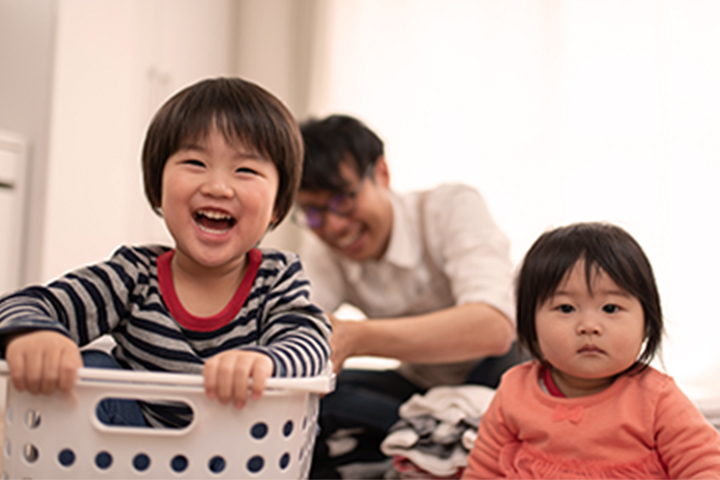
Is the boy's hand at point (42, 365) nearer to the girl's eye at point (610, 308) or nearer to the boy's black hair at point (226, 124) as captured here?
the boy's black hair at point (226, 124)

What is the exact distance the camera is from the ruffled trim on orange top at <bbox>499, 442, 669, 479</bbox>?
747mm

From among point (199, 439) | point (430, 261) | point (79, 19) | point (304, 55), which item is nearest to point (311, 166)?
point (430, 261)

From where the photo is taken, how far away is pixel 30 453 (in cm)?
65

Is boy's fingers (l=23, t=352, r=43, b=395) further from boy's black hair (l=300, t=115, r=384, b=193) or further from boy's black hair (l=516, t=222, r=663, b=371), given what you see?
boy's black hair (l=300, t=115, r=384, b=193)

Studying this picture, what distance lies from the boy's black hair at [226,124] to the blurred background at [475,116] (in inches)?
50.2

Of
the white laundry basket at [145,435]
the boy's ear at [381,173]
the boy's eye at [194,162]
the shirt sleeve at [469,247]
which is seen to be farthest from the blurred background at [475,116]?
the white laundry basket at [145,435]

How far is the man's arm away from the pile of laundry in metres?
0.08

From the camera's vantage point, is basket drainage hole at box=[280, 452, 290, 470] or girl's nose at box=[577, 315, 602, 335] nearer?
basket drainage hole at box=[280, 452, 290, 470]

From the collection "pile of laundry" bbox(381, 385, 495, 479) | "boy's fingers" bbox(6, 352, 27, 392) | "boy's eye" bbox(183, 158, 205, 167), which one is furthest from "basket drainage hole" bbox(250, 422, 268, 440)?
"pile of laundry" bbox(381, 385, 495, 479)

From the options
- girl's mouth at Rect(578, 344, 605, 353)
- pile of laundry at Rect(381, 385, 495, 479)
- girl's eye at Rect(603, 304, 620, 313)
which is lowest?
pile of laundry at Rect(381, 385, 495, 479)

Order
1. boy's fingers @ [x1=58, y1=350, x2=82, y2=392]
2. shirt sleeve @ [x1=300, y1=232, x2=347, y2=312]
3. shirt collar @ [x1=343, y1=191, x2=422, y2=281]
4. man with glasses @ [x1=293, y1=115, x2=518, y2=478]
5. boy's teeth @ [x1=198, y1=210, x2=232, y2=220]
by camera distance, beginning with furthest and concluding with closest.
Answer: shirt sleeve @ [x1=300, y1=232, x2=347, y2=312]
shirt collar @ [x1=343, y1=191, x2=422, y2=281]
man with glasses @ [x1=293, y1=115, x2=518, y2=478]
boy's teeth @ [x1=198, y1=210, x2=232, y2=220]
boy's fingers @ [x1=58, y1=350, x2=82, y2=392]

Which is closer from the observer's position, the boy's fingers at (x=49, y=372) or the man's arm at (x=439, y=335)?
the boy's fingers at (x=49, y=372)

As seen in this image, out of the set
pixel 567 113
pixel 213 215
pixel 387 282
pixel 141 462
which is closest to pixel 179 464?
pixel 141 462

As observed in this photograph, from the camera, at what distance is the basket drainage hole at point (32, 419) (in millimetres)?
629
